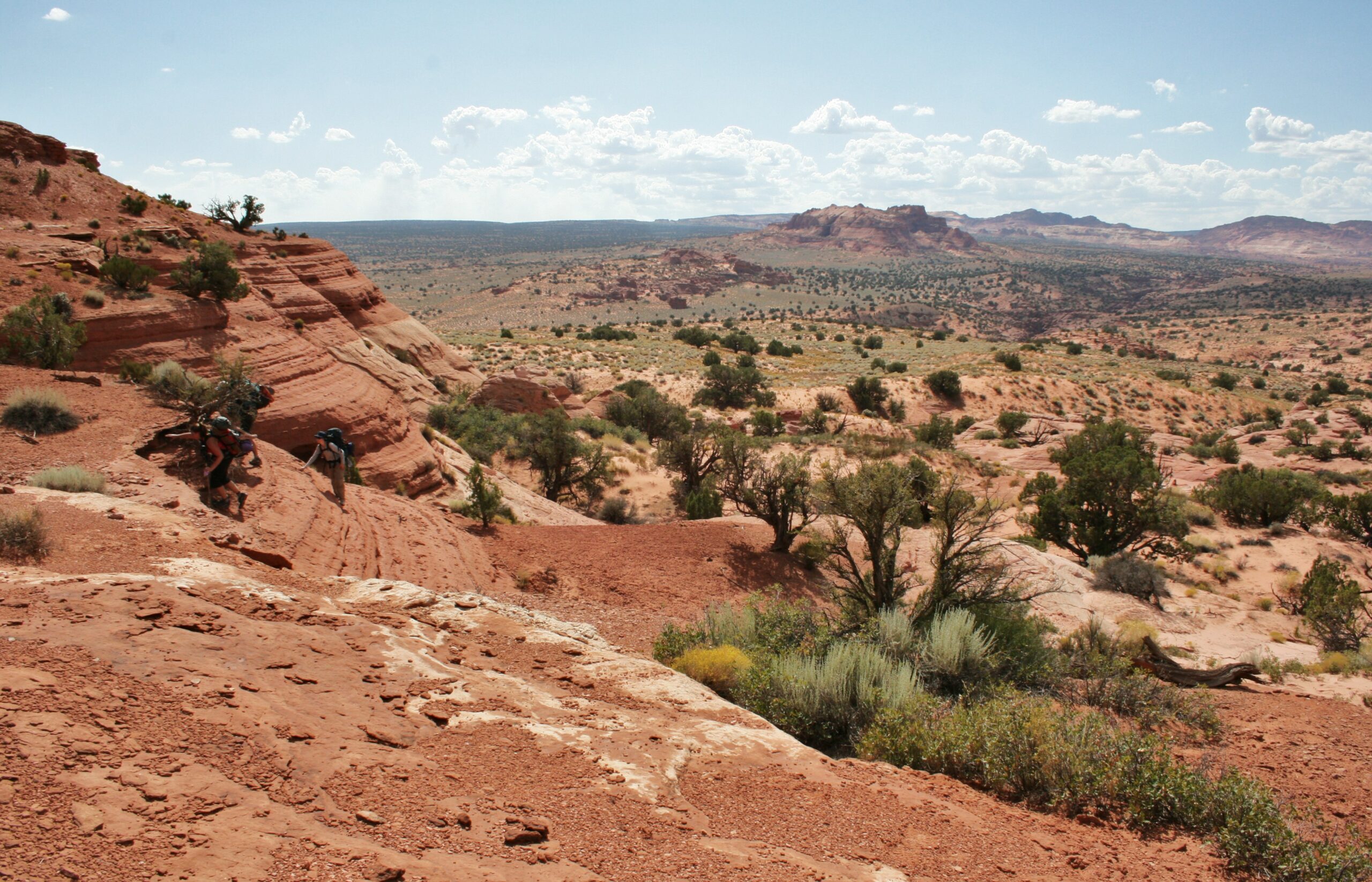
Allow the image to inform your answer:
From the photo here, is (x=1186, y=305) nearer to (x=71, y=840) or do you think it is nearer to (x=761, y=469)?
(x=761, y=469)

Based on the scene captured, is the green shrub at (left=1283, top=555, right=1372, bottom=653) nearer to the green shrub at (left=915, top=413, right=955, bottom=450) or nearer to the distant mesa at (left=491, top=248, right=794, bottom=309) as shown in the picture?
the green shrub at (left=915, top=413, right=955, bottom=450)

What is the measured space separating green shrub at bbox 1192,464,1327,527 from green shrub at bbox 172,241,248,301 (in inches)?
1058

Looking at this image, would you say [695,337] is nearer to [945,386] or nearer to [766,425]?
[945,386]

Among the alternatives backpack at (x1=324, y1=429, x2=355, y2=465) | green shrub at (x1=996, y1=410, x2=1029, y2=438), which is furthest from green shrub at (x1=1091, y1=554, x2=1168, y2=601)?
green shrub at (x1=996, y1=410, x2=1029, y2=438)

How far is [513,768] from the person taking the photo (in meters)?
4.67

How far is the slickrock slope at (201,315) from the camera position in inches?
546

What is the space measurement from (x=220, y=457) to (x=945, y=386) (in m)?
36.1

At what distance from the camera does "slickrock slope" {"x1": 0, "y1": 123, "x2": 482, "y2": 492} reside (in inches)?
546

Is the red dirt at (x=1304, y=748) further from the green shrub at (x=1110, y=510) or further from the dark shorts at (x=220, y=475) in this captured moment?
the dark shorts at (x=220, y=475)

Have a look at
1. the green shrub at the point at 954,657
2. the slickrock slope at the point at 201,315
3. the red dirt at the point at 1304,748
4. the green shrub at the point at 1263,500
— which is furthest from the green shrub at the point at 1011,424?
the green shrub at the point at 954,657

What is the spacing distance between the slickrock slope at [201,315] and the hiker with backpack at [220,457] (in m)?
3.93

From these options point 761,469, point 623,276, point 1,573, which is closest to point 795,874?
point 1,573

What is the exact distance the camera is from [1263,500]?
65.1ft

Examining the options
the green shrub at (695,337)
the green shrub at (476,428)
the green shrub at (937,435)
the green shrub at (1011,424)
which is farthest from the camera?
the green shrub at (695,337)
